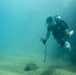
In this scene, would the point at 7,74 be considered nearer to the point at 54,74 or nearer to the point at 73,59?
the point at 54,74

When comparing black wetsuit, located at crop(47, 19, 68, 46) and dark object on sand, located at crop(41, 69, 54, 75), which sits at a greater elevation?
black wetsuit, located at crop(47, 19, 68, 46)

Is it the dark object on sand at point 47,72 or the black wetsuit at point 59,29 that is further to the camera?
the black wetsuit at point 59,29

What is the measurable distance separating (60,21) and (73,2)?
40.2 feet

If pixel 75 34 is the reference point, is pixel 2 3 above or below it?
above

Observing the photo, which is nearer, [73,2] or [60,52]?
[60,52]

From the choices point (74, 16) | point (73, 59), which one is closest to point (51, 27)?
point (73, 59)

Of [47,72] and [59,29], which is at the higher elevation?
[59,29]

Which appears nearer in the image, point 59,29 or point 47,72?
point 47,72

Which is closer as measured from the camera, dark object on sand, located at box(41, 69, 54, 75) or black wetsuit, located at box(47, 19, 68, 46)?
dark object on sand, located at box(41, 69, 54, 75)

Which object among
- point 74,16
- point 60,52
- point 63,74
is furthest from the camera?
point 74,16

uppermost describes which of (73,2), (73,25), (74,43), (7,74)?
(73,2)

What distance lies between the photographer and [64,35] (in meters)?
10.1

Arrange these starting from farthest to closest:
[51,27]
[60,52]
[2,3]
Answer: [2,3], [60,52], [51,27]

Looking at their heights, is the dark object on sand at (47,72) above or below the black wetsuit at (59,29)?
below
